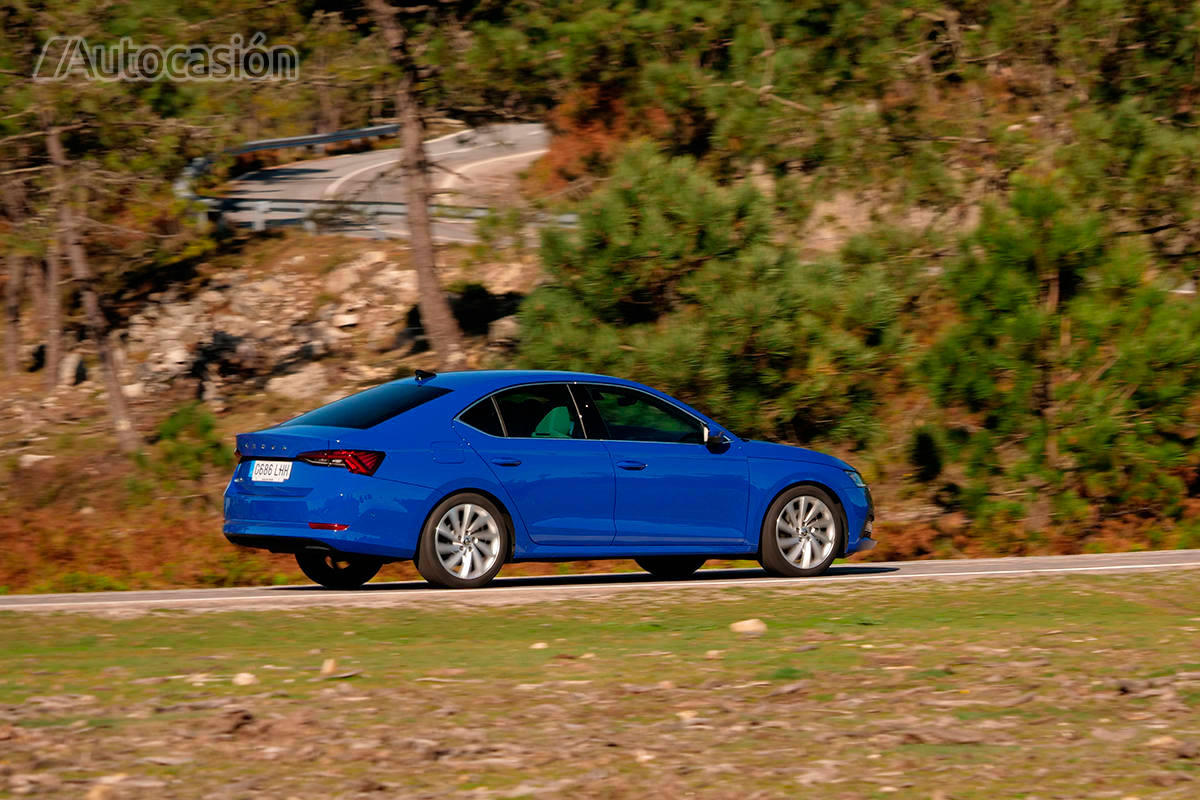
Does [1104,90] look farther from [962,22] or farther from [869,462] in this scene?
[869,462]

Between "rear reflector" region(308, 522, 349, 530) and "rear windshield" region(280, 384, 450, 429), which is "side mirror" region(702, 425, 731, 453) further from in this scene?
"rear reflector" region(308, 522, 349, 530)

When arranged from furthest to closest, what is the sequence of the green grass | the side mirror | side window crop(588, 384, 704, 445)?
the side mirror, side window crop(588, 384, 704, 445), the green grass

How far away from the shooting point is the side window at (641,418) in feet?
40.5

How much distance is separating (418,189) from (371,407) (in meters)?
15.5

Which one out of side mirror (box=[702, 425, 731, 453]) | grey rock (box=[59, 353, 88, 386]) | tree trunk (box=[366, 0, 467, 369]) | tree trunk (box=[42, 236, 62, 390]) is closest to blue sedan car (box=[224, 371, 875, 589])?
side mirror (box=[702, 425, 731, 453])

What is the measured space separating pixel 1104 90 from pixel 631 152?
6.92 meters

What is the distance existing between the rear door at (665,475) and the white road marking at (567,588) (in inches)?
14.9

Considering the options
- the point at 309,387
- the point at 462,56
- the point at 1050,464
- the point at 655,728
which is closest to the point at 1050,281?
the point at 1050,464

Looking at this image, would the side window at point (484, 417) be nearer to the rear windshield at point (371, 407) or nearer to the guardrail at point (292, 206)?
the rear windshield at point (371, 407)

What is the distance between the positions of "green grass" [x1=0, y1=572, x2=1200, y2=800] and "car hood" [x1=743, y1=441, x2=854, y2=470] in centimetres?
256

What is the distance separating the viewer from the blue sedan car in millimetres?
11133

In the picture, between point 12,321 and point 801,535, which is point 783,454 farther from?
point 12,321

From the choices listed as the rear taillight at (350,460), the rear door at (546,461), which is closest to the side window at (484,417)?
the rear door at (546,461)

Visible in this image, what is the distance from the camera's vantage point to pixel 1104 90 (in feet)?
74.5
